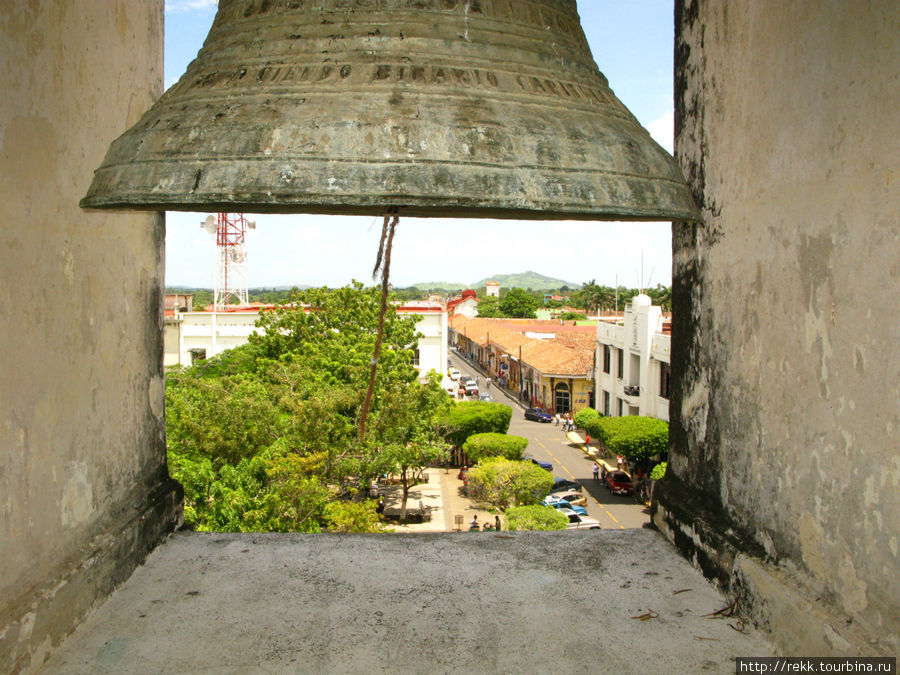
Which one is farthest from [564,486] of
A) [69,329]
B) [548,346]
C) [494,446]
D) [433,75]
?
[433,75]

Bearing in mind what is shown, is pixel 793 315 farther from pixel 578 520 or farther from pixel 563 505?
pixel 563 505

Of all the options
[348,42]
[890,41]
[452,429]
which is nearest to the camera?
[890,41]

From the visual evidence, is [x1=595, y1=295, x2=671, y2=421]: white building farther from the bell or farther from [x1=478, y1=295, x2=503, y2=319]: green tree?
[x1=478, y1=295, x2=503, y2=319]: green tree

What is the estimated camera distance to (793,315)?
6.46 ft

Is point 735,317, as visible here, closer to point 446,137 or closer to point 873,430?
point 873,430

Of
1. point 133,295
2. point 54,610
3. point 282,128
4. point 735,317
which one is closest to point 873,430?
point 735,317

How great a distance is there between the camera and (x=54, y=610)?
79.7 inches

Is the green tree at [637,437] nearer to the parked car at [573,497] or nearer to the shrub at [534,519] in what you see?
the parked car at [573,497]

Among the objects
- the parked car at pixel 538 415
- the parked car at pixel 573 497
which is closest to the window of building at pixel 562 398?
the parked car at pixel 538 415

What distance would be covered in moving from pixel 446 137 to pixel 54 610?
1.61 m

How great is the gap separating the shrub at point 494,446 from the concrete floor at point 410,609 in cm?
1929

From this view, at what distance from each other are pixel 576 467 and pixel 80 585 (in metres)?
24.4

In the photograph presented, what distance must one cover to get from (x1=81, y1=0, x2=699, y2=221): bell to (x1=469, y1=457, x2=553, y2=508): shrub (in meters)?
16.3

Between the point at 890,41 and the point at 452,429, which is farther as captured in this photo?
the point at 452,429
